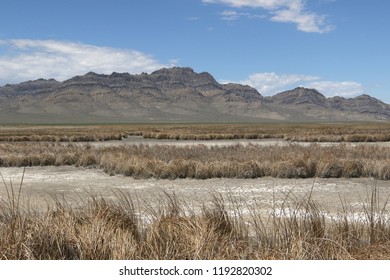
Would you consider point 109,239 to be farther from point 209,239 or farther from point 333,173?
point 333,173

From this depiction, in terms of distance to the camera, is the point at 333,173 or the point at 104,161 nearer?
the point at 333,173

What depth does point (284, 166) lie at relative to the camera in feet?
66.7

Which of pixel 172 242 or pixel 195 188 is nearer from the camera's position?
pixel 172 242

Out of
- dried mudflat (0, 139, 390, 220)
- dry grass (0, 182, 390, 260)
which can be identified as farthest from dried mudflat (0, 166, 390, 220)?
dry grass (0, 182, 390, 260)

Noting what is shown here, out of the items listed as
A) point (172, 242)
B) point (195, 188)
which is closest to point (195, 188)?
point (195, 188)

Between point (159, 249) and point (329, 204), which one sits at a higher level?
point (159, 249)

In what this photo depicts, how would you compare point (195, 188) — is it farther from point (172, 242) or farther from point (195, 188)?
point (172, 242)

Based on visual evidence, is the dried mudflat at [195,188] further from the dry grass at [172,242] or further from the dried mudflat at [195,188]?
the dry grass at [172,242]

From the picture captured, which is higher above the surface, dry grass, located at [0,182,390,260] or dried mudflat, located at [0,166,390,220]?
dry grass, located at [0,182,390,260]

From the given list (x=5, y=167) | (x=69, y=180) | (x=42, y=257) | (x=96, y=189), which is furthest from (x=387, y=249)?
(x=5, y=167)

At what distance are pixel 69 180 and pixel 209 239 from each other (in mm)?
15277

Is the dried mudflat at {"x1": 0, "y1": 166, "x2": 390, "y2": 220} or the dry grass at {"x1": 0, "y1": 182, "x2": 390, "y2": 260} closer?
the dry grass at {"x1": 0, "y1": 182, "x2": 390, "y2": 260}

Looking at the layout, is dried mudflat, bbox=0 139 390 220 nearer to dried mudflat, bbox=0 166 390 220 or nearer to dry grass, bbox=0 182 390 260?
dried mudflat, bbox=0 166 390 220
